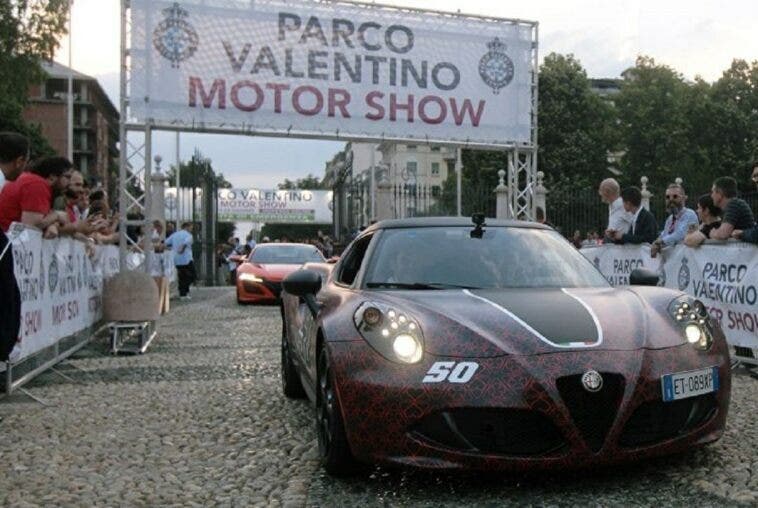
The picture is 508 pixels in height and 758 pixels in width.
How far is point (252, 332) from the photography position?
1194cm

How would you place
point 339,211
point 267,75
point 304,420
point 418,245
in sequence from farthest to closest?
point 339,211, point 267,75, point 304,420, point 418,245

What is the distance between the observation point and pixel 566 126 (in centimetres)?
5500

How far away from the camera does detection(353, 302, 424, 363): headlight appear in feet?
12.1

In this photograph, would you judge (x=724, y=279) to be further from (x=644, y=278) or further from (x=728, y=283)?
(x=644, y=278)

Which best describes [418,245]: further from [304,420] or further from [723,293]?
[723,293]

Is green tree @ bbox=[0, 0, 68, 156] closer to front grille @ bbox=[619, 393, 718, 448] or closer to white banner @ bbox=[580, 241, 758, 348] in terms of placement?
white banner @ bbox=[580, 241, 758, 348]

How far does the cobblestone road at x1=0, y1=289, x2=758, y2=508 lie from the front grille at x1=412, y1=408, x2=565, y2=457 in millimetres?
247

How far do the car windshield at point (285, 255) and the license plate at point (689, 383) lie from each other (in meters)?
14.9

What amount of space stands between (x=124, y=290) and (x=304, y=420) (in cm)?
526

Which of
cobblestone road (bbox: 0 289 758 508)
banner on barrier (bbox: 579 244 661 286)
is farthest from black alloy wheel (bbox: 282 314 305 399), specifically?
banner on barrier (bbox: 579 244 661 286)

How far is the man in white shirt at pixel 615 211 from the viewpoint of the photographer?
35.2 ft

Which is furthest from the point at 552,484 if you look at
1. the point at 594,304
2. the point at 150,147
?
the point at 150,147

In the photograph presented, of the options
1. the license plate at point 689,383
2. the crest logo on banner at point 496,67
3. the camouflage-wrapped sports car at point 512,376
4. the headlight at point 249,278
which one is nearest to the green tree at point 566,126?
the headlight at point 249,278

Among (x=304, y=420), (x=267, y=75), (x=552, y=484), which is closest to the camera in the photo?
(x=552, y=484)
